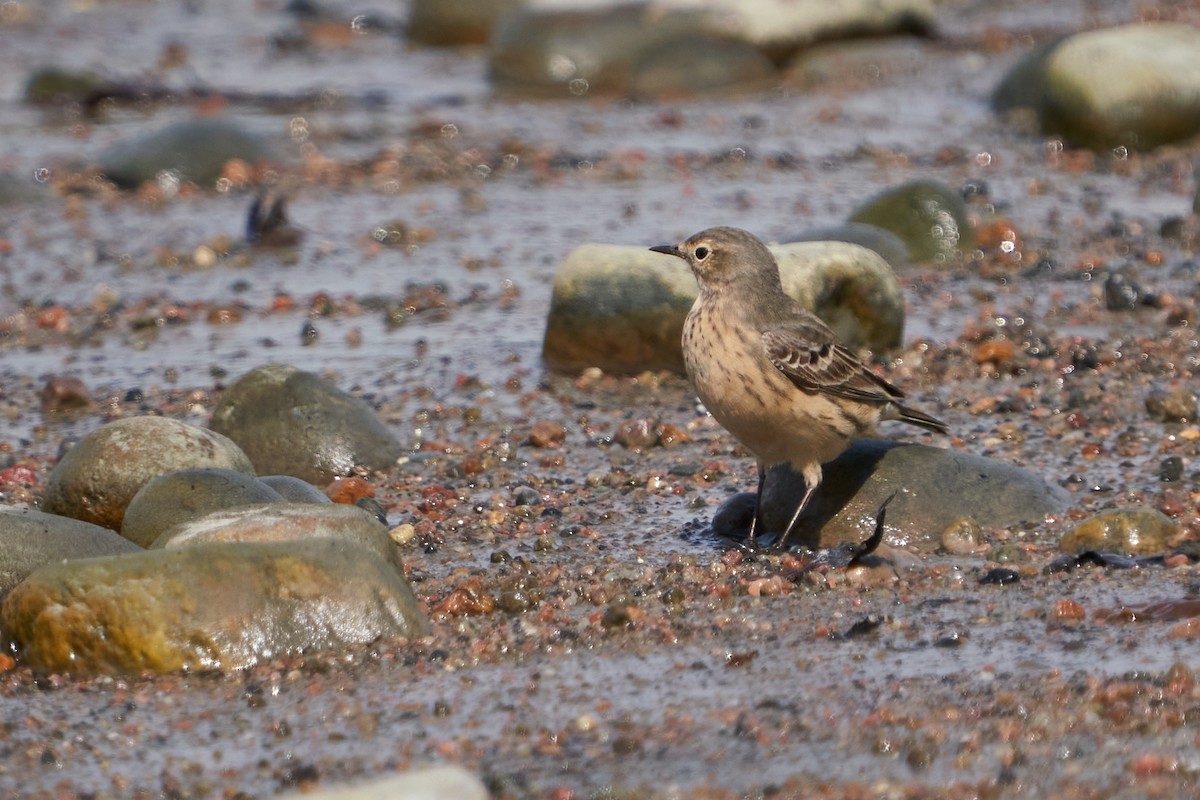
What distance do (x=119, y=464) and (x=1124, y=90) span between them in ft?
31.7

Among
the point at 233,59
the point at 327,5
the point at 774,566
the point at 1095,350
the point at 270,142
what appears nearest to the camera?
the point at 774,566

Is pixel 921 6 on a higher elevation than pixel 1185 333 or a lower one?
higher

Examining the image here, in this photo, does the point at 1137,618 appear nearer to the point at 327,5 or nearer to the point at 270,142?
the point at 270,142

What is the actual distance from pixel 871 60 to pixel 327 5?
30.0 ft

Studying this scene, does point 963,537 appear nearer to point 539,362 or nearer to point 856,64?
point 539,362

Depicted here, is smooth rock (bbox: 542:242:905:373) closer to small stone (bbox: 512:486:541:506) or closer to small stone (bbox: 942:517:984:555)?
small stone (bbox: 512:486:541:506)

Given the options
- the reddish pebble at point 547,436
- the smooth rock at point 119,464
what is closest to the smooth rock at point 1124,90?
the reddish pebble at point 547,436

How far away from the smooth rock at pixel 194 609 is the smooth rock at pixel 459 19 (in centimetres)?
1551

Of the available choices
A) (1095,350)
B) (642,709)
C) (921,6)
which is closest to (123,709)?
(642,709)

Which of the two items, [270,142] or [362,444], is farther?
[270,142]

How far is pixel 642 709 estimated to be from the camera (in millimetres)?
5090

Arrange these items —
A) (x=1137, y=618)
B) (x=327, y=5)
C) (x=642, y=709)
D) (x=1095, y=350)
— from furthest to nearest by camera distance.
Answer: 1. (x=327, y=5)
2. (x=1095, y=350)
3. (x=1137, y=618)
4. (x=642, y=709)

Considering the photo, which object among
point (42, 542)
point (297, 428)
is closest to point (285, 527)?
point (42, 542)

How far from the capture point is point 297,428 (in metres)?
7.86
